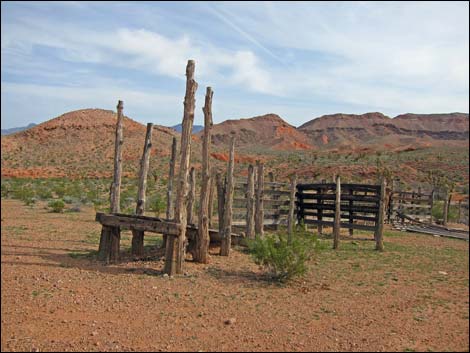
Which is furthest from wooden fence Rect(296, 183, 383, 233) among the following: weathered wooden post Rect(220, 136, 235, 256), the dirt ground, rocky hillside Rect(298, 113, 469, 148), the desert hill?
rocky hillside Rect(298, 113, 469, 148)

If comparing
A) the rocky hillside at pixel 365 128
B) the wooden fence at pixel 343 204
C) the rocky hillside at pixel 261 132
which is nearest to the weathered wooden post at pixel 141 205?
the wooden fence at pixel 343 204

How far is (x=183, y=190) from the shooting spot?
8297mm

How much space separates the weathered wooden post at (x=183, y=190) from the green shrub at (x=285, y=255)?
4.44 ft

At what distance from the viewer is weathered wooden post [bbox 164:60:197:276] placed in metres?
8.12

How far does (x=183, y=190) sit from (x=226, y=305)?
2.58m

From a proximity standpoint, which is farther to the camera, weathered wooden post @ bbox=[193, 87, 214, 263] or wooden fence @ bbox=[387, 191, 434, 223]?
wooden fence @ bbox=[387, 191, 434, 223]

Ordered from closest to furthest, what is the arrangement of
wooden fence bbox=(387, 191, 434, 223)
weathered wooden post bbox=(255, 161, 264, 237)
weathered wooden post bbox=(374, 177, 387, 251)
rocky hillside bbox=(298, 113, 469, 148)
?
weathered wooden post bbox=(255, 161, 264, 237), weathered wooden post bbox=(374, 177, 387, 251), wooden fence bbox=(387, 191, 434, 223), rocky hillside bbox=(298, 113, 469, 148)

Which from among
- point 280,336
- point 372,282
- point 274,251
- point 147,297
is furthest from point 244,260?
point 280,336

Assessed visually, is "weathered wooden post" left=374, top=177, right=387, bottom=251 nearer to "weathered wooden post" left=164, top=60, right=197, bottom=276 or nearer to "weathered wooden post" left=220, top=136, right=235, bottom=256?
"weathered wooden post" left=220, top=136, right=235, bottom=256

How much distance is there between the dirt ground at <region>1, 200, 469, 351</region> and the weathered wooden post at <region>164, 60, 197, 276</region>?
33cm

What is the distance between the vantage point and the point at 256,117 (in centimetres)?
13025

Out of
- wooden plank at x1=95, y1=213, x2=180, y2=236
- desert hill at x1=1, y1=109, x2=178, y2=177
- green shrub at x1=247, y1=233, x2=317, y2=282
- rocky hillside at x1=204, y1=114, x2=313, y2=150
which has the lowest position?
green shrub at x1=247, y1=233, x2=317, y2=282

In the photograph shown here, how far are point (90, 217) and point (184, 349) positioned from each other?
13.3m

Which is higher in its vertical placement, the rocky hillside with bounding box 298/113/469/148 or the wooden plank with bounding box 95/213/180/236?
the rocky hillside with bounding box 298/113/469/148
